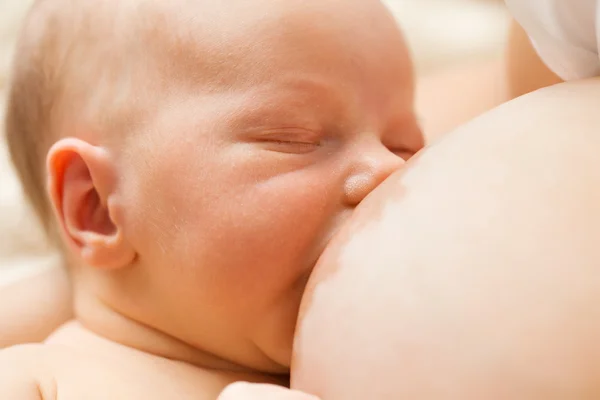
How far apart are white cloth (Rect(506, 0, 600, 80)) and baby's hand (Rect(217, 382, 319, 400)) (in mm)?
445

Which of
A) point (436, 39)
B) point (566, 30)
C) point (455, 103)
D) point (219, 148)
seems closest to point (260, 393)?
point (219, 148)

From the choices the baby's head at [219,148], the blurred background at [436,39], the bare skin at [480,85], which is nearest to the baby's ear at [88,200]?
the baby's head at [219,148]

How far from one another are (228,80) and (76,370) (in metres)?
0.41

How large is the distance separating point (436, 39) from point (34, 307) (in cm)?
126

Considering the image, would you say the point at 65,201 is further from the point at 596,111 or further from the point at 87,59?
the point at 596,111

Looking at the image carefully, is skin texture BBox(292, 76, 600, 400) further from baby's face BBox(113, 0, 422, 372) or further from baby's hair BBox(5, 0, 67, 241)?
baby's hair BBox(5, 0, 67, 241)

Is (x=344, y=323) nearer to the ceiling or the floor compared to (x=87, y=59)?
nearer to the floor

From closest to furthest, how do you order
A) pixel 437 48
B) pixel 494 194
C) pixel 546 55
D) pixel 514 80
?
pixel 494 194, pixel 546 55, pixel 514 80, pixel 437 48

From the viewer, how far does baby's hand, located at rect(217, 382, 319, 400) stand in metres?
0.59

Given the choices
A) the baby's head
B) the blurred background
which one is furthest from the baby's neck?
the blurred background

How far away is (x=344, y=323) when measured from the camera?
0.61m

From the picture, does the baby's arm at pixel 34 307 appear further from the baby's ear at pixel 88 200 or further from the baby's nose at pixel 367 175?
the baby's nose at pixel 367 175

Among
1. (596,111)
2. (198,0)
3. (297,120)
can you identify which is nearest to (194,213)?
(297,120)

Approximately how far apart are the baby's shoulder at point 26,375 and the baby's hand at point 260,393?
33 centimetres
